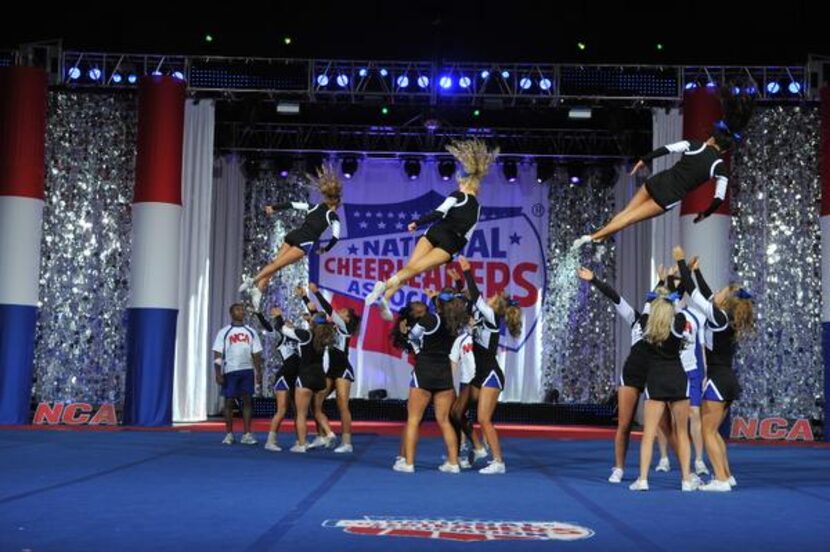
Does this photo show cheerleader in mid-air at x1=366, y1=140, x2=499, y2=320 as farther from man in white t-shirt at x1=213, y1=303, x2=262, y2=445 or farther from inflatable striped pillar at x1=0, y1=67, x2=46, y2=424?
inflatable striped pillar at x1=0, y1=67, x2=46, y2=424

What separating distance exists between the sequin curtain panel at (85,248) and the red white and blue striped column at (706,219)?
9482 millimetres

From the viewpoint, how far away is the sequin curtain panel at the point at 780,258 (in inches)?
725

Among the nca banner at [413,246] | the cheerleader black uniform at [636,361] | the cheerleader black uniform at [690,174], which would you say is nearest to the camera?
the cheerleader black uniform at [690,174]

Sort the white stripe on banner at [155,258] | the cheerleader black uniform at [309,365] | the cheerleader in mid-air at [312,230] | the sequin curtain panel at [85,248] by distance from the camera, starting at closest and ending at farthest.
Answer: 1. the cheerleader in mid-air at [312,230]
2. the cheerleader black uniform at [309,365]
3. the white stripe on banner at [155,258]
4. the sequin curtain panel at [85,248]

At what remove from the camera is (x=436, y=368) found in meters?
10.8

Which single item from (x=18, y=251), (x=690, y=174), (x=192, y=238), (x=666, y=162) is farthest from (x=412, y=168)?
(x=690, y=174)

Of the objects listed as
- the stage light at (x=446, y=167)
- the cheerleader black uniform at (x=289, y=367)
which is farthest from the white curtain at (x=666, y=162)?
the cheerleader black uniform at (x=289, y=367)

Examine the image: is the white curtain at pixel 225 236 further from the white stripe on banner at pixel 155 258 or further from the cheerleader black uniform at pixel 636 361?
the cheerleader black uniform at pixel 636 361

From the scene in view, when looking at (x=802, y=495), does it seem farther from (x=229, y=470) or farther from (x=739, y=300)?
(x=229, y=470)

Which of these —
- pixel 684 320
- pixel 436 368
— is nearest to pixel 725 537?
pixel 684 320

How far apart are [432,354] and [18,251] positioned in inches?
393

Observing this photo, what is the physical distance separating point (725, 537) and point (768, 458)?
778 centimetres

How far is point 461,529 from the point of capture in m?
6.64

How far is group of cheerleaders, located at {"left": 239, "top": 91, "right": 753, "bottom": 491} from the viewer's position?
29.0 ft
